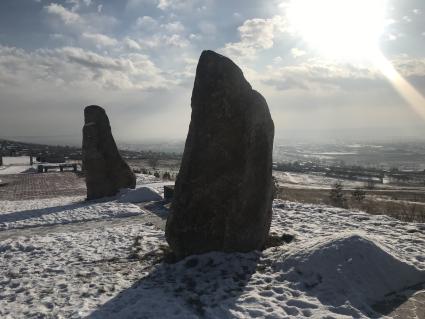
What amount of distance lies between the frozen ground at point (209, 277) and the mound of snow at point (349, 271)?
0.7 inches

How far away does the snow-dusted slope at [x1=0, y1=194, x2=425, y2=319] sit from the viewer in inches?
220

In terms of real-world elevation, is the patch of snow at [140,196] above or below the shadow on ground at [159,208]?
above

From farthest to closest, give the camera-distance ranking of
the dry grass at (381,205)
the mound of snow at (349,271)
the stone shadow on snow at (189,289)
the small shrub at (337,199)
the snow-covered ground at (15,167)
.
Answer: the snow-covered ground at (15,167) → the small shrub at (337,199) → the dry grass at (381,205) → the mound of snow at (349,271) → the stone shadow on snow at (189,289)

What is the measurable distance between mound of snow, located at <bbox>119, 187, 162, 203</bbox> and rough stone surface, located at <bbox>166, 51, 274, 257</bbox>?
8107mm

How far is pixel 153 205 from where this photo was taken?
1476 centimetres

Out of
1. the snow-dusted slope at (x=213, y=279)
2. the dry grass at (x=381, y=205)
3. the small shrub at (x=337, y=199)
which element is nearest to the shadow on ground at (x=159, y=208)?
the snow-dusted slope at (x=213, y=279)

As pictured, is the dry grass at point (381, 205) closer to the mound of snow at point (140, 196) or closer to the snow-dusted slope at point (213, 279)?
the snow-dusted slope at point (213, 279)

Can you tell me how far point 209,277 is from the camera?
22.4 ft

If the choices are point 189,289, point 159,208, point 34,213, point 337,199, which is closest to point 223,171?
point 189,289

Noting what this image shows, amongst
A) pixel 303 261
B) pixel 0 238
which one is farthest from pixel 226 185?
pixel 0 238

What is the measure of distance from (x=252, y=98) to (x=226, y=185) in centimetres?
184

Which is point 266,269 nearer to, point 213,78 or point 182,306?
point 182,306

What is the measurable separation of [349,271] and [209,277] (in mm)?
2342

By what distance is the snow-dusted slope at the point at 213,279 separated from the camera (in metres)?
5.59
